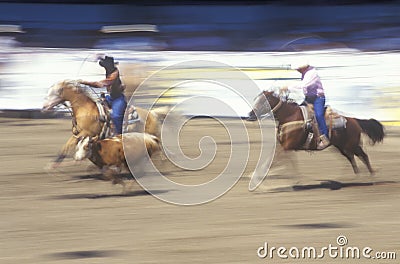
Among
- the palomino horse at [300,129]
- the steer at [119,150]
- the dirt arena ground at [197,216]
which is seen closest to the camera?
the dirt arena ground at [197,216]

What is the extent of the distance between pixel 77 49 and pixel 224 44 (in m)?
1.56

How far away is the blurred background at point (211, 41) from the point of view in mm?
8016

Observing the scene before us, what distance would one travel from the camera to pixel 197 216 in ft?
16.8

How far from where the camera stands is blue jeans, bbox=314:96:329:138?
595cm

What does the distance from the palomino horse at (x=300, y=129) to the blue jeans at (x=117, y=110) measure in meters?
0.91

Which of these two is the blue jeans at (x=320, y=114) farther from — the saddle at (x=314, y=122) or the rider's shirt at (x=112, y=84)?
the rider's shirt at (x=112, y=84)

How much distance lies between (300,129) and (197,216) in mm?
1195

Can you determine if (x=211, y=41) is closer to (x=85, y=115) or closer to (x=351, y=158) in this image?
(x=351, y=158)

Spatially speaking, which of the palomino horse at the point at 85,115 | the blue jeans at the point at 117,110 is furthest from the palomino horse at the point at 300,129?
the blue jeans at the point at 117,110

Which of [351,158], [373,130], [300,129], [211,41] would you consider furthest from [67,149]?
[211,41]

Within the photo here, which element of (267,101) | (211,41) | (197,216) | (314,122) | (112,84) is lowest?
(197,216)

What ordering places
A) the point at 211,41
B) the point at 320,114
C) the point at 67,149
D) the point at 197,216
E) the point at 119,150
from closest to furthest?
1. the point at 197,216
2. the point at 119,150
3. the point at 320,114
4. the point at 67,149
5. the point at 211,41

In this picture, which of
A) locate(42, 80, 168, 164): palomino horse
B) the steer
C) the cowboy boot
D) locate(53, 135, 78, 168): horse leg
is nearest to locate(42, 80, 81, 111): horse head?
locate(42, 80, 168, 164): palomino horse

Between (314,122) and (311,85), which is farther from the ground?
(311,85)
